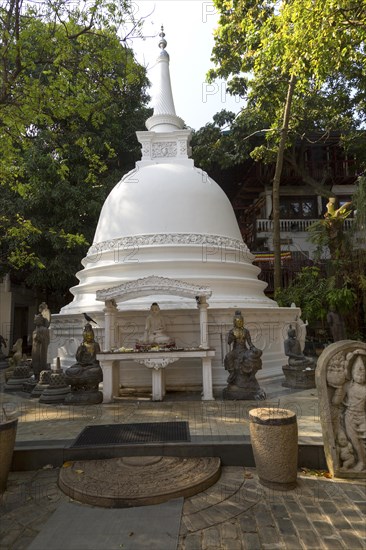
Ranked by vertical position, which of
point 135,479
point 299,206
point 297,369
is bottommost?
point 135,479

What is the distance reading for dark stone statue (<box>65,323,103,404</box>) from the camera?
8062 millimetres

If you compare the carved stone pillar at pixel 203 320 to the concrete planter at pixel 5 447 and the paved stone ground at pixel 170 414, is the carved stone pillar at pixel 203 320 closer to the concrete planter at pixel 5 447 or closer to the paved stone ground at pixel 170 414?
the paved stone ground at pixel 170 414

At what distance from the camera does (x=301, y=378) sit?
30.7ft

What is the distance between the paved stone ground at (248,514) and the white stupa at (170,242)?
19.6ft

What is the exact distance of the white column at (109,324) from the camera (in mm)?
8680

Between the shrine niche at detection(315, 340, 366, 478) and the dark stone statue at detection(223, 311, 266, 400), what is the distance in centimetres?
354

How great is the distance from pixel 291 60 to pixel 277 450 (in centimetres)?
927

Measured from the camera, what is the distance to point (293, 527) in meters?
3.47

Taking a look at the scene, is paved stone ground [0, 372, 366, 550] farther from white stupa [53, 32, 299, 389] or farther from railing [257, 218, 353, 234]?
railing [257, 218, 353, 234]

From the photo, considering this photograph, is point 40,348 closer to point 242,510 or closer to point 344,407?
point 242,510

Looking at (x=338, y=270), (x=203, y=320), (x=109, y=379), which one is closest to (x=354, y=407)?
(x=203, y=320)

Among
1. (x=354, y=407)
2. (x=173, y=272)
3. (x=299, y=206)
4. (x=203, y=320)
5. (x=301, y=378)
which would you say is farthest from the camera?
(x=299, y=206)

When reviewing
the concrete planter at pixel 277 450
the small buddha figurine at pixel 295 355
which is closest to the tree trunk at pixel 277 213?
the small buddha figurine at pixel 295 355

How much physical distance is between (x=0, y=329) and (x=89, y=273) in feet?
40.1
